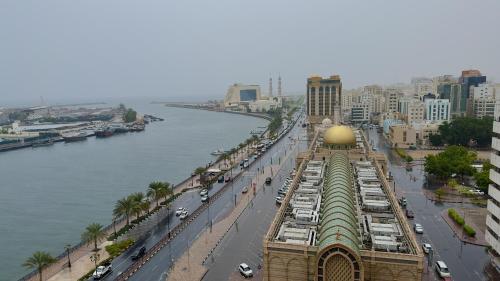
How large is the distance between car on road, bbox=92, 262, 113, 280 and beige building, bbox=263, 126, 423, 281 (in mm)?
20525

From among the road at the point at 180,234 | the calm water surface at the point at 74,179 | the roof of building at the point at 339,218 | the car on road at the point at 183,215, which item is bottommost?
the calm water surface at the point at 74,179

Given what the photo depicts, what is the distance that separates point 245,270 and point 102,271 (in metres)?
16.3

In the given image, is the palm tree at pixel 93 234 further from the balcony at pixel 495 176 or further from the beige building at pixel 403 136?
the beige building at pixel 403 136

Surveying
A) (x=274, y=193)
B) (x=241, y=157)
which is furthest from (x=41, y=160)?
(x=274, y=193)

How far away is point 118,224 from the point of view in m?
60.6

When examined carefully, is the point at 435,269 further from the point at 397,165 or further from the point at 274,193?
the point at 397,165

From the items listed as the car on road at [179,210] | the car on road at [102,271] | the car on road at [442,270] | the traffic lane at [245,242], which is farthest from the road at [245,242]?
the car on road at [442,270]

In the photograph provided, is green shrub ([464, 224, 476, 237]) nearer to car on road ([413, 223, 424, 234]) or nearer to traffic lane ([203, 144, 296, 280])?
car on road ([413, 223, 424, 234])

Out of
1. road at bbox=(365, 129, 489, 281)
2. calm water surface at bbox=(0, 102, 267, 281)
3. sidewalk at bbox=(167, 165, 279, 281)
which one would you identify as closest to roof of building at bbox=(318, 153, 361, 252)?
road at bbox=(365, 129, 489, 281)

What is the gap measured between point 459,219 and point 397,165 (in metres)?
40.1

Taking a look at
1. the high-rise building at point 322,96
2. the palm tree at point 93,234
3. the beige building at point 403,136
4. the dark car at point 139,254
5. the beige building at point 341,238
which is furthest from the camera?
the high-rise building at point 322,96

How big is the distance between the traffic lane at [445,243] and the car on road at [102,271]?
37.9 m

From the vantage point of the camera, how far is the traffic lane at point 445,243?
139 ft

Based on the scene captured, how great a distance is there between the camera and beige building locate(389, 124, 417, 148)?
116750 millimetres
